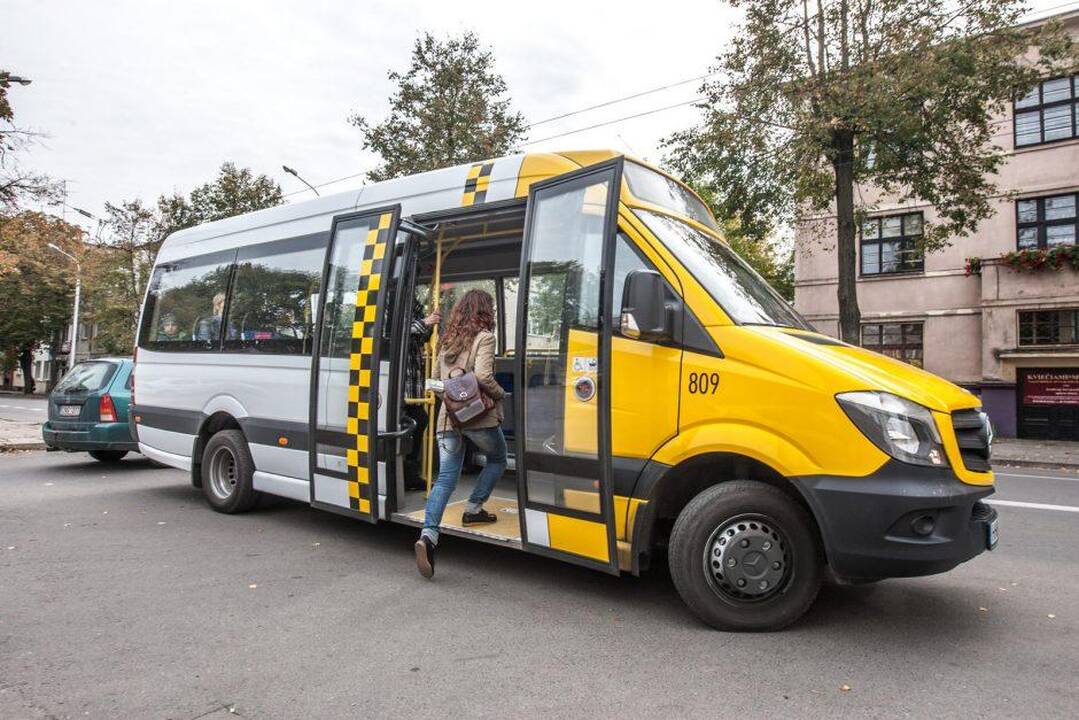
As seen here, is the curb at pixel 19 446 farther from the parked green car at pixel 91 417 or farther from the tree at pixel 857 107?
the tree at pixel 857 107

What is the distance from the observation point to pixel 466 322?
500 centimetres

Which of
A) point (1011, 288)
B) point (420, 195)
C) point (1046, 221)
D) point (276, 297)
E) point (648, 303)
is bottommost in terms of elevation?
point (648, 303)

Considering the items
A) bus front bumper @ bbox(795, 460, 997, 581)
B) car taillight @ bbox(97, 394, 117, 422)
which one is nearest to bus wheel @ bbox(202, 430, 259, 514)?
car taillight @ bbox(97, 394, 117, 422)

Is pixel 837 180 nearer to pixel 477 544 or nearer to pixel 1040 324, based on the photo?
pixel 1040 324

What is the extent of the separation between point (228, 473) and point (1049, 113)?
2303 centimetres

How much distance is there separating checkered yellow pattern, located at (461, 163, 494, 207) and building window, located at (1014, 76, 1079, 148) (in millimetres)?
20097

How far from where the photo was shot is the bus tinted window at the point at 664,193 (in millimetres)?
4367

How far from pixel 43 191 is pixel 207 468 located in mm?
20805

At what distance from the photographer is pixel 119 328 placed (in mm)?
37969

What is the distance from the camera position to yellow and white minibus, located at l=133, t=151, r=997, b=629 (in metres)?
3.40

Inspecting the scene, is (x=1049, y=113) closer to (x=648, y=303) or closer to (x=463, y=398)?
(x=648, y=303)

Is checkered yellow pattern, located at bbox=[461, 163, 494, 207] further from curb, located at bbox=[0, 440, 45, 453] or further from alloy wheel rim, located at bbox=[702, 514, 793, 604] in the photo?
curb, located at bbox=[0, 440, 45, 453]

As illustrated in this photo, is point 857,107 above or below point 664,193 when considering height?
above

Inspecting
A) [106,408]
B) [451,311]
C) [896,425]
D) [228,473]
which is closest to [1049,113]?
[451,311]
